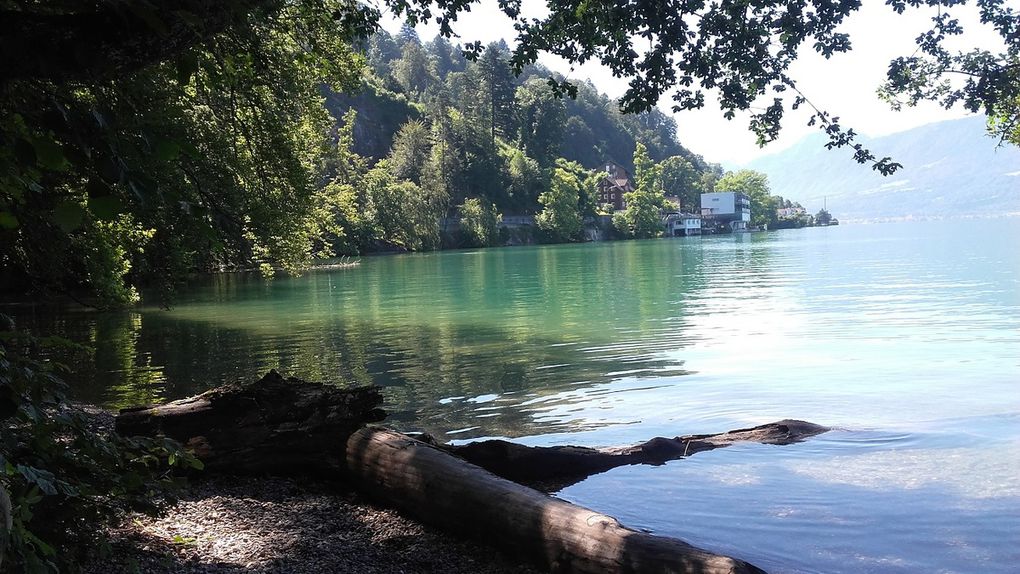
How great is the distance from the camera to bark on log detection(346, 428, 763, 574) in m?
5.15

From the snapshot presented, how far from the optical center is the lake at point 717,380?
799 centimetres

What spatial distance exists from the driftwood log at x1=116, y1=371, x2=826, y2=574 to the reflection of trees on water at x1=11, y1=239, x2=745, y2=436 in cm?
398

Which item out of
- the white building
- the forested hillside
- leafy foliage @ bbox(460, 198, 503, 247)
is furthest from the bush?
the white building

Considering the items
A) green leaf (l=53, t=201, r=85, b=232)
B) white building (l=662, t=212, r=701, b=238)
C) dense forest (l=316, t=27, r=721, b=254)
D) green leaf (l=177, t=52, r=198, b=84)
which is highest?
dense forest (l=316, t=27, r=721, b=254)

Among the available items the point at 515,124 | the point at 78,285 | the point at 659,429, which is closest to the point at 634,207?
the point at 515,124

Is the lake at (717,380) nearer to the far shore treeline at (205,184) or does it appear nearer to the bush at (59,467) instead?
the far shore treeline at (205,184)

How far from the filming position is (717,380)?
1652 centimetres

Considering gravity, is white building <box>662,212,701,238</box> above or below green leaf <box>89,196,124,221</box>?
above

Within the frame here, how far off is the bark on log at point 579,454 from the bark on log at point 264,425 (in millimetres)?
1114

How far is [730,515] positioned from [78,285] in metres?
27.9

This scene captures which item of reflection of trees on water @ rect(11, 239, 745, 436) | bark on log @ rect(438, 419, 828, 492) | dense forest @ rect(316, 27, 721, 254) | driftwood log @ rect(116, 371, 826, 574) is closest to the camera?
driftwood log @ rect(116, 371, 826, 574)

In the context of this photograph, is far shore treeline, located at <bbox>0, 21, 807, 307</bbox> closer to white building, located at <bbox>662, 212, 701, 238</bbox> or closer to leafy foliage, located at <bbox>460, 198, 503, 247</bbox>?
leafy foliage, located at <bbox>460, 198, 503, 247</bbox>

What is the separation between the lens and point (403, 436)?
779 centimetres

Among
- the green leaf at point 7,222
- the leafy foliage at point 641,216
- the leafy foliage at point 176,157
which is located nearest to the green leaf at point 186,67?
the leafy foliage at point 176,157
